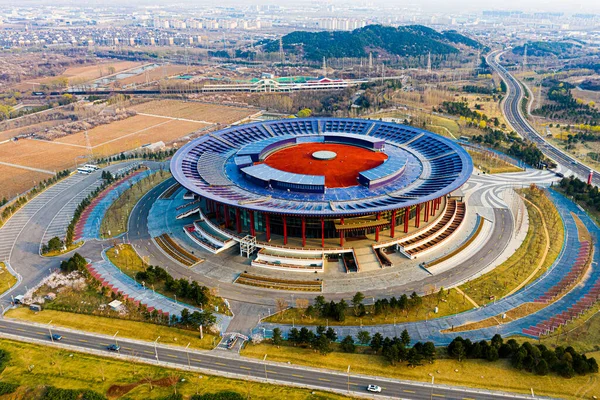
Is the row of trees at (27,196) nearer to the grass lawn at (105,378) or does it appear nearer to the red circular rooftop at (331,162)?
the grass lawn at (105,378)

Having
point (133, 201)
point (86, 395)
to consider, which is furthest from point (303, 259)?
point (133, 201)

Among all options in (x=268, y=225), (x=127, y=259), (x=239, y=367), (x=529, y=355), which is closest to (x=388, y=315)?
(x=529, y=355)

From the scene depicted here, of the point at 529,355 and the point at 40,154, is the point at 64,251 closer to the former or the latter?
the point at 40,154

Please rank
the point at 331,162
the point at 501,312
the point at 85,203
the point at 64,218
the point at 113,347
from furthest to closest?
the point at 85,203 → the point at 64,218 → the point at 331,162 → the point at 501,312 → the point at 113,347

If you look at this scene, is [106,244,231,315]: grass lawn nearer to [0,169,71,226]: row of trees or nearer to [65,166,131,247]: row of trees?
[65,166,131,247]: row of trees

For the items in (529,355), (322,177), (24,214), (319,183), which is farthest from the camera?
(24,214)

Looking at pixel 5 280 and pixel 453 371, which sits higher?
pixel 5 280

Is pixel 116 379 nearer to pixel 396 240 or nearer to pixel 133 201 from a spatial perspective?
pixel 396 240

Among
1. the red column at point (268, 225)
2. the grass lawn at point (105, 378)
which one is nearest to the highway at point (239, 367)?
the grass lawn at point (105, 378)
